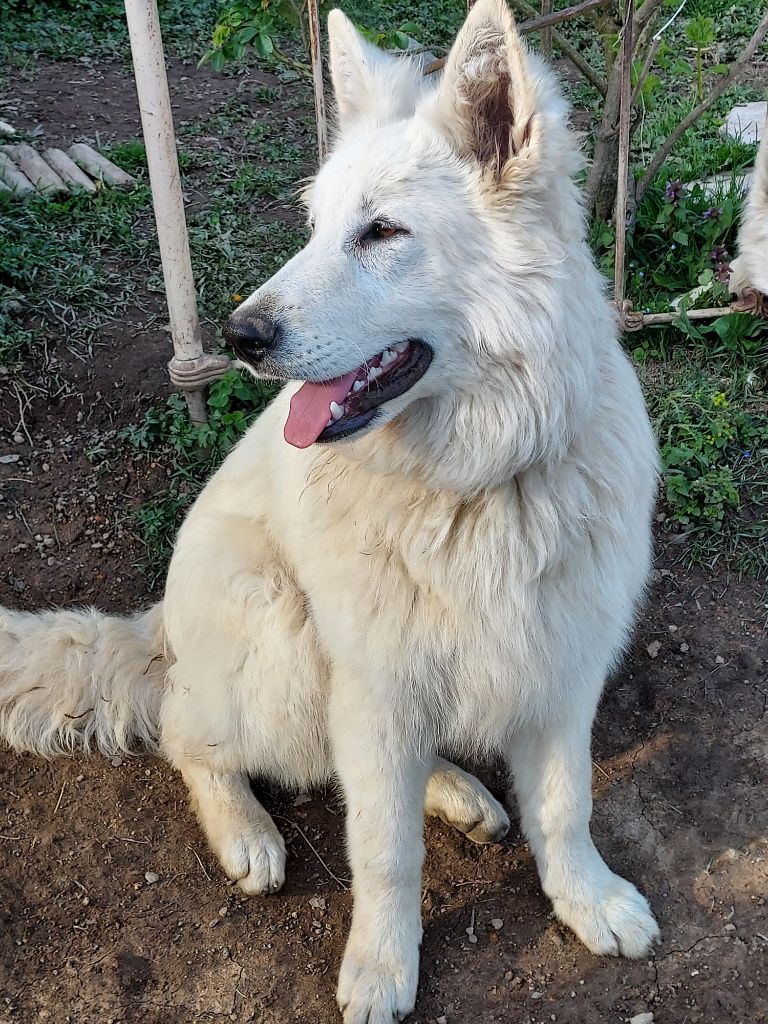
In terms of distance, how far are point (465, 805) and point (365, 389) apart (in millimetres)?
1431

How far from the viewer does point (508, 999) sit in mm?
2404

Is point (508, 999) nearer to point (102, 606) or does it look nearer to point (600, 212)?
point (102, 606)

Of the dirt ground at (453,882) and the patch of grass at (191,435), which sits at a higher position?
the patch of grass at (191,435)

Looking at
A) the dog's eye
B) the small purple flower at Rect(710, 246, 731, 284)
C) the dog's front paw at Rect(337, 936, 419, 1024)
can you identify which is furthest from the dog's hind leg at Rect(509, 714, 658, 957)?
the small purple flower at Rect(710, 246, 731, 284)

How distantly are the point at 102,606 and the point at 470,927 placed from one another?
1845 millimetres

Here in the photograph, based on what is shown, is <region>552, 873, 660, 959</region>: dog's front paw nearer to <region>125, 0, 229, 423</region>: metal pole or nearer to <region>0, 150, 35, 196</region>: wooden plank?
<region>125, 0, 229, 423</region>: metal pole

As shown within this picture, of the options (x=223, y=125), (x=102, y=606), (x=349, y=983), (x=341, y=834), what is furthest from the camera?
(x=223, y=125)

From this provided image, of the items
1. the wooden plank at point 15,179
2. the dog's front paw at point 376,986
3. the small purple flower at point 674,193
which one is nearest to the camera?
the dog's front paw at point 376,986

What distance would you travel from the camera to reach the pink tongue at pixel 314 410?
189cm

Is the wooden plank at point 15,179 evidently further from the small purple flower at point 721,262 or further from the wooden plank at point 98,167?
the small purple flower at point 721,262

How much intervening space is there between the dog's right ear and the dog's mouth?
0.69 metres

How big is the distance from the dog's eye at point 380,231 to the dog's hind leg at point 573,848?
4.34 feet

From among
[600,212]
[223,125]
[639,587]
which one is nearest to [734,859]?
[639,587]

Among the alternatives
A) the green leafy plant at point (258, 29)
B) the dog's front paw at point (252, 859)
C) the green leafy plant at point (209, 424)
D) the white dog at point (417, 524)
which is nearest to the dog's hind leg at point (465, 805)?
the white dog at point (417, 524)
